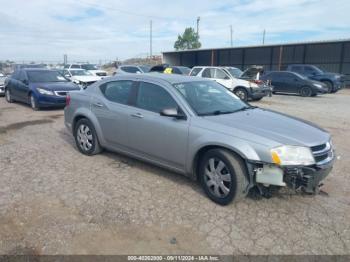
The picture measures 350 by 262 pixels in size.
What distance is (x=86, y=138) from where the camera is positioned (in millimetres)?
5781

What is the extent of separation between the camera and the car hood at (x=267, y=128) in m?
3.63

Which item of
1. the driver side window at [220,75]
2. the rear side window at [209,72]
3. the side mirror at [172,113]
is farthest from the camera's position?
the rear side window at [209,72]

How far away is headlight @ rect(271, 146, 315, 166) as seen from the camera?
348 cm

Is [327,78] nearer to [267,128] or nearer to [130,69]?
[130,69]

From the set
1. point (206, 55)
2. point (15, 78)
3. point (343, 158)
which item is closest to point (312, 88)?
point (343, 158)

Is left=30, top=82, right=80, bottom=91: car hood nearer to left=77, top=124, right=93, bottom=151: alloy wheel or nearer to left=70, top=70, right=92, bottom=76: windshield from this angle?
left=77, top=124, right=93, bottom=151: alloy wheel

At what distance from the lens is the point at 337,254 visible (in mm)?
2979

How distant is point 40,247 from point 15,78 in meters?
11.4

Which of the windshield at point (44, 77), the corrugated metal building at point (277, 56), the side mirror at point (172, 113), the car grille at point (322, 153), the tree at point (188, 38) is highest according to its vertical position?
the tree at point (188, 38)

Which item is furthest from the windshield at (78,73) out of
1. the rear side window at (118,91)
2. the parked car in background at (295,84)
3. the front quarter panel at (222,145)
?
the front quarter panel at (222,145)

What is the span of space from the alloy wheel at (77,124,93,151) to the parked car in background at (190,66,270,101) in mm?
9787

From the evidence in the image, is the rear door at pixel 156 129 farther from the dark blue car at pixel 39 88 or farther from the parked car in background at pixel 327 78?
the parked car in background at pixel 327 78

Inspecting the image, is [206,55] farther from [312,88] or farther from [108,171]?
[108,171]

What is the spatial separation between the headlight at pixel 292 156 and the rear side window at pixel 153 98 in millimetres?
1516
